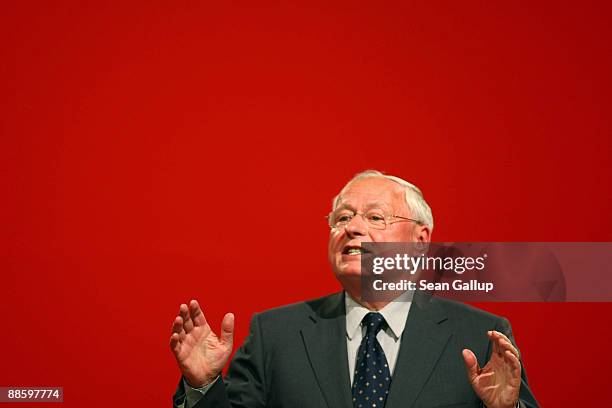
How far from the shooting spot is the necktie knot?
86.4 inches

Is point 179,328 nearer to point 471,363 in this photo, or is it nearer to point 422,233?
point 471,363

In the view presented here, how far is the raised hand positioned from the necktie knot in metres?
0.34

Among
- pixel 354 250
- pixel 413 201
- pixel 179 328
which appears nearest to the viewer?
pixel 179 328

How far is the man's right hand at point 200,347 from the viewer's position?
1.99 metres

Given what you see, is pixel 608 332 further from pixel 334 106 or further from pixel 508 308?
pixel 334 106

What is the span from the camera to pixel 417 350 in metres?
2.16

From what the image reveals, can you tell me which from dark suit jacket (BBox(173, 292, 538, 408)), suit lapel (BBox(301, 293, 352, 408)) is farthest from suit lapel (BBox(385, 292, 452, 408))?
suit lapel (BBox(301, 293, 352, 408))

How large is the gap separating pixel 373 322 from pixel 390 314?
7 centimetres

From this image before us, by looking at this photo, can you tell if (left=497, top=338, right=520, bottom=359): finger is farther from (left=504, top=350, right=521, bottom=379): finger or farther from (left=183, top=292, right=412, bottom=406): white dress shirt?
(left=183, top=292, right=412, bottom=406): white dress shirt

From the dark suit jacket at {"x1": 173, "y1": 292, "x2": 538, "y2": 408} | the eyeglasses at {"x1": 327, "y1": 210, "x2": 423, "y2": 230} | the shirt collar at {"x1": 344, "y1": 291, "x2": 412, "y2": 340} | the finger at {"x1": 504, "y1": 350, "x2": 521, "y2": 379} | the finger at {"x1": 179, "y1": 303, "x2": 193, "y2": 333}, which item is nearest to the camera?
the finger at {"x1": 504, "y1": 350, "x2": 521, "y2": 379}

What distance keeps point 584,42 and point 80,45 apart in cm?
177

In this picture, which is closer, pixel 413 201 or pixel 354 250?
pixel 354 250

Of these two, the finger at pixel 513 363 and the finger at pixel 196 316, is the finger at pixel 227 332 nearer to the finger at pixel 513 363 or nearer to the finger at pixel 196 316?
the finger at pixel 196 316

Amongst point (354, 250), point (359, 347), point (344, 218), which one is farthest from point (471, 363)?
point (344, 218)
